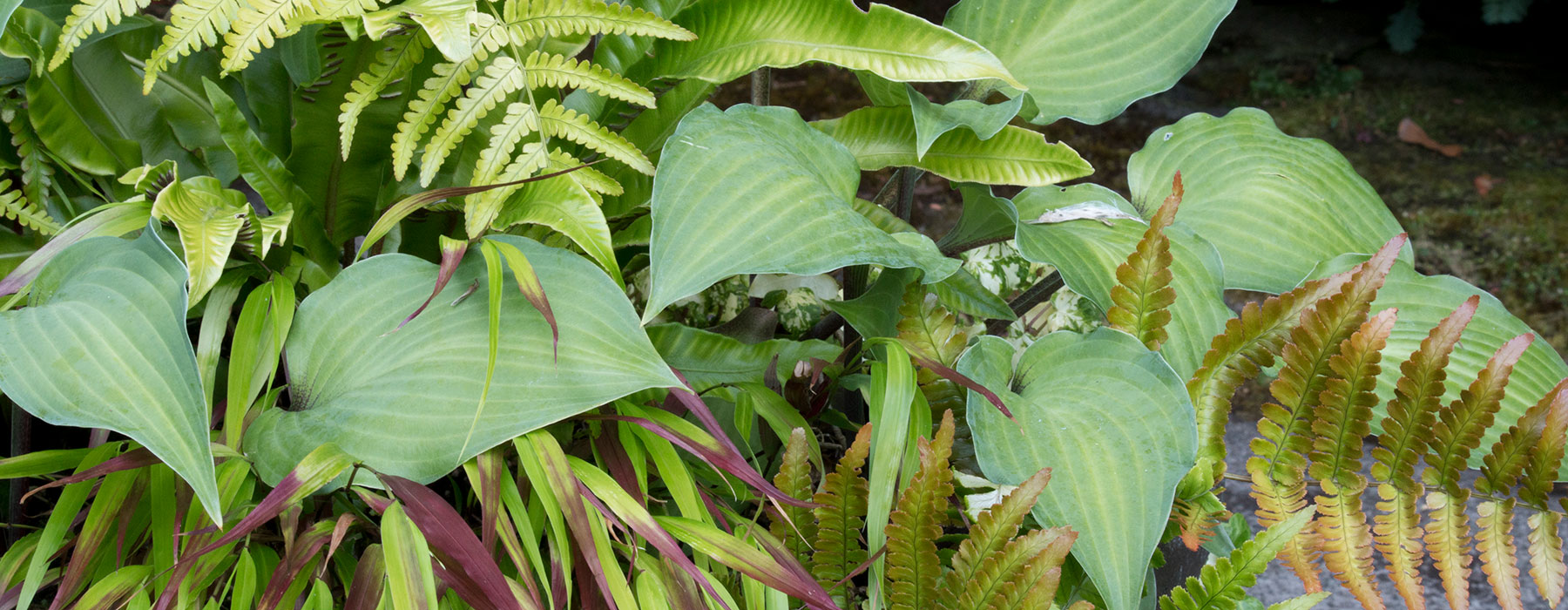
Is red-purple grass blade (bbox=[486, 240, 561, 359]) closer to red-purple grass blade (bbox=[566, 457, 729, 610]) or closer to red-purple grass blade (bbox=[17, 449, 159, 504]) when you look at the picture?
red-purple grass blade (bbox=[566, 457, 729, 610])

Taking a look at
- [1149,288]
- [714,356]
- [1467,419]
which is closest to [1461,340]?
[1467,419]

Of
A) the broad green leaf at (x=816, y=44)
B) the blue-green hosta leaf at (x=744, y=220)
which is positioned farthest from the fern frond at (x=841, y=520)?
the broad green leaf at (x=816, y=44)

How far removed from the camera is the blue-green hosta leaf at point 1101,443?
1.58ft

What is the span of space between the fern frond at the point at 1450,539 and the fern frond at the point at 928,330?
0.28 metres

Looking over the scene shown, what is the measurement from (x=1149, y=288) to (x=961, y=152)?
0.16m

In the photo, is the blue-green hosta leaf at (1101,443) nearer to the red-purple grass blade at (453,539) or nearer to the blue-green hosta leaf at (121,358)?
the red-purple grass blade at (453,539)

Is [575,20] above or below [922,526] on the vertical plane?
above

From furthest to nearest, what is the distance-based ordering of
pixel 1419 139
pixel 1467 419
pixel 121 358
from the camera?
pixel 1419 139 → pixel 1467 419 → pixel 121 358

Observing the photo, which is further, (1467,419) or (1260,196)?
(1260,196)

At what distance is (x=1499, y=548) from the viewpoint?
54 centimetres

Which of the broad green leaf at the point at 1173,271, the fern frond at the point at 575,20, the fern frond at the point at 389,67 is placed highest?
the fern frond at the point at 575,20

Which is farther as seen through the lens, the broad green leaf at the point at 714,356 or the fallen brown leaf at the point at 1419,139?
the fallen brown leaf at the point at 1419,139

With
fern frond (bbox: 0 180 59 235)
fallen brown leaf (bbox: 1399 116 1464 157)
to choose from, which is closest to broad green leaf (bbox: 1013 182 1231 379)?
fern frond (bbox: 0 180 59 235)

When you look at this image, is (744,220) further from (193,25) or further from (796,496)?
(193,25)
